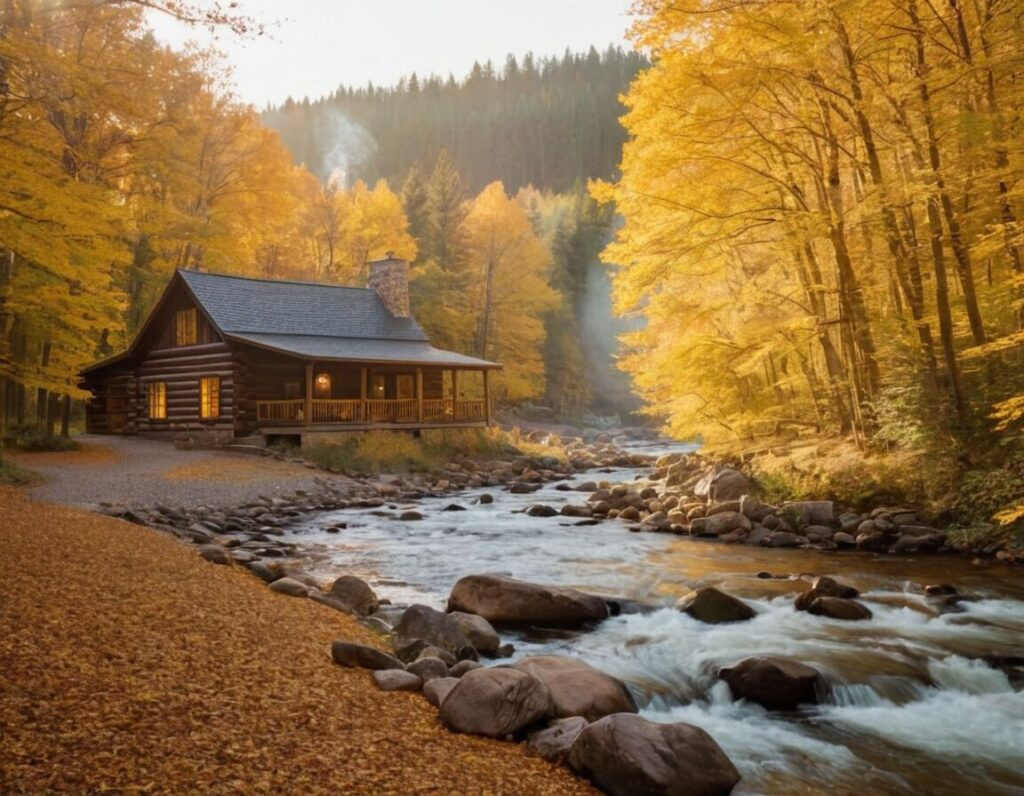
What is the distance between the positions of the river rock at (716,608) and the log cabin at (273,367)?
16.1m

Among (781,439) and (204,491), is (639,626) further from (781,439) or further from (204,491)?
(204,491)

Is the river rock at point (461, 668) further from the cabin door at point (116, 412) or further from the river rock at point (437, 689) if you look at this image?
the cabin door at point (116, 412)

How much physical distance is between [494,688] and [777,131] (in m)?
10.8

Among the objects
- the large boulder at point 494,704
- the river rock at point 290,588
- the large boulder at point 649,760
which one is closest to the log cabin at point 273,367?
the river rock at point 290,588

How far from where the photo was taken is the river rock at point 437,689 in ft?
16.5

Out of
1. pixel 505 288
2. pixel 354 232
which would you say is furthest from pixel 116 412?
pixel 505 288

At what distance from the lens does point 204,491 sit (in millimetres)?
15883

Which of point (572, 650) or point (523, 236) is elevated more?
point (523, 236)

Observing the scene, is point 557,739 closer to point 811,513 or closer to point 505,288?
point 811,513

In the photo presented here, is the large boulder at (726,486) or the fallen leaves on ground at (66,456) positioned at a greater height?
the fallen leaves on ground at (66,456)

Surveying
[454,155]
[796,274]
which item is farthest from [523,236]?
[454,155]

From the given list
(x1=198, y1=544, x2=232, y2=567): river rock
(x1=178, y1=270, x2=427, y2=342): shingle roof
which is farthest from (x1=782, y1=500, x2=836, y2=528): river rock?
(x1=178, y1=270, x2=427, y2=342): shingle roof

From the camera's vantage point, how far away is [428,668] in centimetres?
560

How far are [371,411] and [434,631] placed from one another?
61.6 feet
